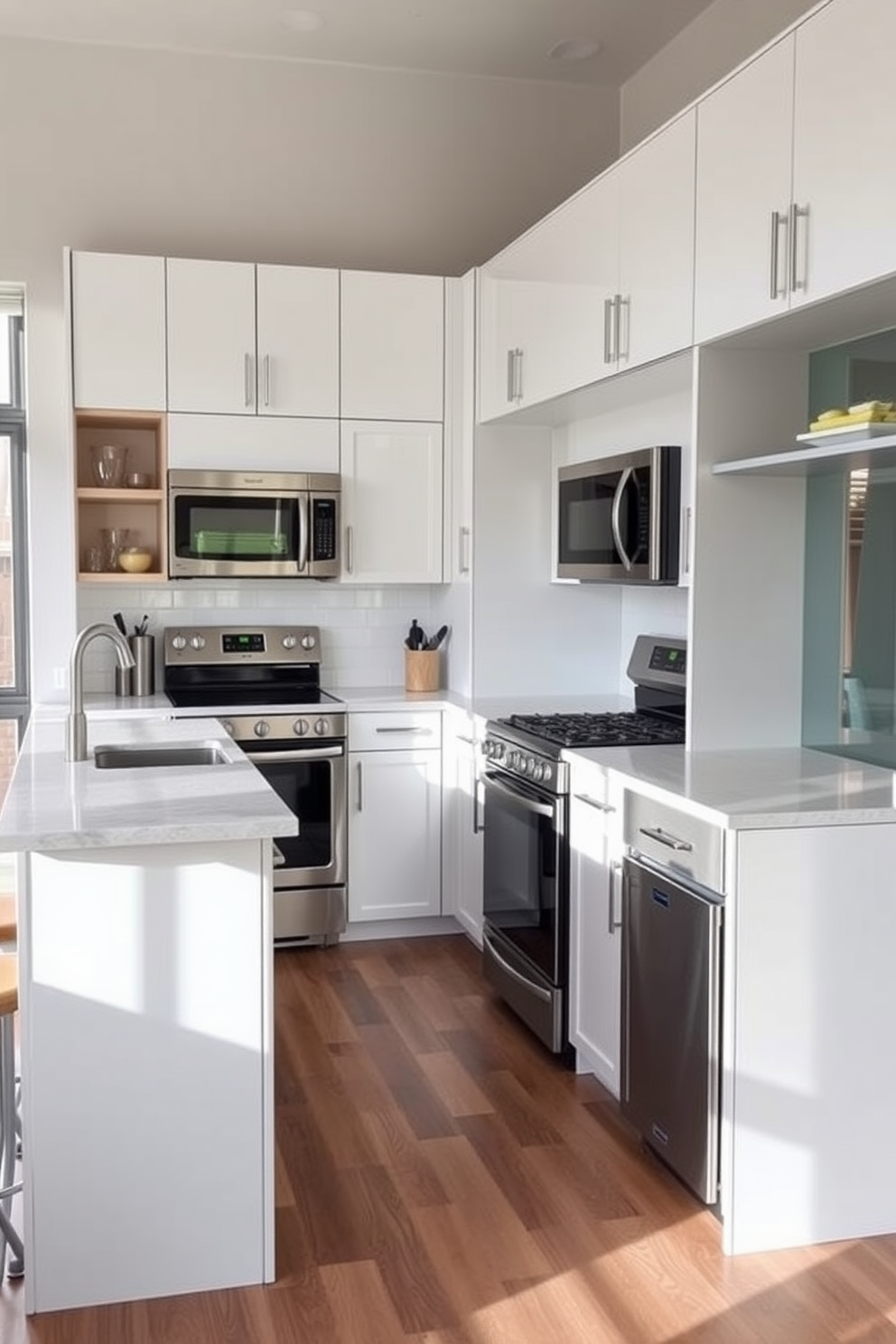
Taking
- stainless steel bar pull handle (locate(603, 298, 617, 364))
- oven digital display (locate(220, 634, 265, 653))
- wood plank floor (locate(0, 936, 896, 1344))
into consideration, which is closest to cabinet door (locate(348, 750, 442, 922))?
oven digital display (locate(220, 634, 265, 653))

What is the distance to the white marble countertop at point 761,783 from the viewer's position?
2709mm

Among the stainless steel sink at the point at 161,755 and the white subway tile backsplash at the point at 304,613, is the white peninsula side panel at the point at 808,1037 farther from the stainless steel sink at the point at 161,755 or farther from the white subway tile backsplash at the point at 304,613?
the white subway tile backsplash at the point at 304,613

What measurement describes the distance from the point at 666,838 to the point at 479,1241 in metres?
0.94

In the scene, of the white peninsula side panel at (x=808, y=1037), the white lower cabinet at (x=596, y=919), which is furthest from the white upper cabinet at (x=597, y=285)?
the white peninsula side panel at (x=808, y=1037)

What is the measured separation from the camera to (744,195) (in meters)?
3.04

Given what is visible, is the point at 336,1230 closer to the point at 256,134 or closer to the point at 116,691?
the point at 116,691

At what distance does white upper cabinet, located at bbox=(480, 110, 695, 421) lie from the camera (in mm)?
3381

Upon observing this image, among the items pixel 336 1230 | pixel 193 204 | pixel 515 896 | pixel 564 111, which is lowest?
pixel 336 1230

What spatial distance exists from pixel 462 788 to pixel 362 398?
1.51 metres

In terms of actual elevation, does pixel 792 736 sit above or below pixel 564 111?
below

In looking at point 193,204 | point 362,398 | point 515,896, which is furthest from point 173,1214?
point 193,204

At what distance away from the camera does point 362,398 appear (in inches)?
197

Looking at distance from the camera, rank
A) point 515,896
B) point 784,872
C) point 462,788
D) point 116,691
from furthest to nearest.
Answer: point 116,691, point 462,788, point 515,896, point 784,872

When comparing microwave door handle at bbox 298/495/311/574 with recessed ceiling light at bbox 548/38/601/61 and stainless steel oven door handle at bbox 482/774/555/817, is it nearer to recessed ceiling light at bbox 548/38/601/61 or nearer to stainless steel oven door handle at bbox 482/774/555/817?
stainless steel oven door handle at bbox 482/774/555/817
